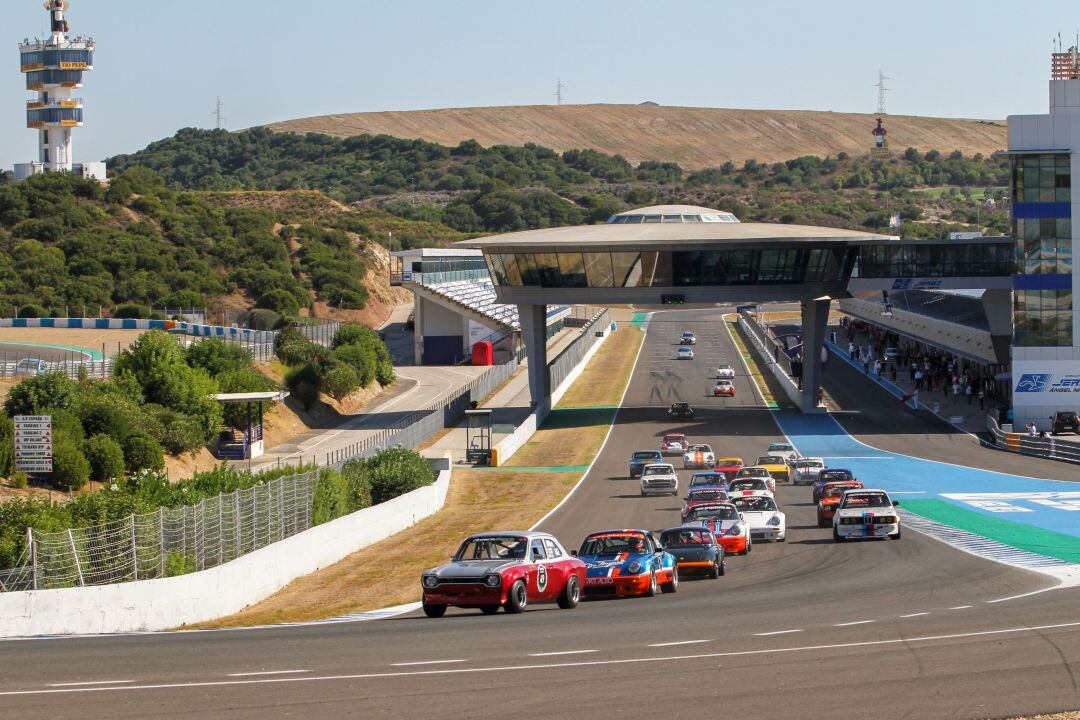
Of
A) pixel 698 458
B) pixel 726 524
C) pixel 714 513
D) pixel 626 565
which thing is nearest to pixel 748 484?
pixel 714 513

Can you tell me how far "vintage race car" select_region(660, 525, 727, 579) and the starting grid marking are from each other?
249 inches

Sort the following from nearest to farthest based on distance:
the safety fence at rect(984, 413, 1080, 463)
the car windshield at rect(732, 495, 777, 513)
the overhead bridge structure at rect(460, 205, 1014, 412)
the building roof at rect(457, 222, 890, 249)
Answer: the car windshield at rect(732, 495, 777, 513) → the safety fence at rect(984, 413, 1080, 463) → the building roof at rect(457, 222, 890, 249) → the overhead bridge structure at rect(460, 205, 1014, 412)

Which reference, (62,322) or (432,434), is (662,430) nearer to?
(432,434)

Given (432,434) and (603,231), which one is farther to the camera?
(603,231)

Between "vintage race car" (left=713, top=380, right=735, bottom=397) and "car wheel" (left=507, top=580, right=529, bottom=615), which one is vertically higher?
"car wheel" (left=507, top=580, right=529, bottom=615)

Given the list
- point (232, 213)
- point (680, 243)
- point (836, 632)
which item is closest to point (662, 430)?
point (680, 243)

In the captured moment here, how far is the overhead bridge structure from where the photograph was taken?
266ft

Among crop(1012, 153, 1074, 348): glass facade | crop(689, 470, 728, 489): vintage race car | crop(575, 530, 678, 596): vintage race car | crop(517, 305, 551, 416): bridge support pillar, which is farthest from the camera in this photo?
crop(517, 305, 551, 416): bridge support pillar

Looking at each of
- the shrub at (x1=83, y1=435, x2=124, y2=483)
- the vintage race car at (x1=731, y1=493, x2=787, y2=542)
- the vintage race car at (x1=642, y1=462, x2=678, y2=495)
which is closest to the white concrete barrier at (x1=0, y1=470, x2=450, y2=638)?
the vintage race car at (x1=731, y1=493, x2=787, y2=542)

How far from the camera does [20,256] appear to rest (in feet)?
449

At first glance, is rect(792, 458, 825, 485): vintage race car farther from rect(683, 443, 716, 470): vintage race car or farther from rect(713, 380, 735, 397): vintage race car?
rect(713, 380, 735, 397): vintage race car

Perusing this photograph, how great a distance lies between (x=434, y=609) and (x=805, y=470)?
34257mm

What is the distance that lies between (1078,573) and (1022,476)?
29.2 metres

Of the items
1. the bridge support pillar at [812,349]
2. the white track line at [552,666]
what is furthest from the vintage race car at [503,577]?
the bridge support pillar at [812,349]
